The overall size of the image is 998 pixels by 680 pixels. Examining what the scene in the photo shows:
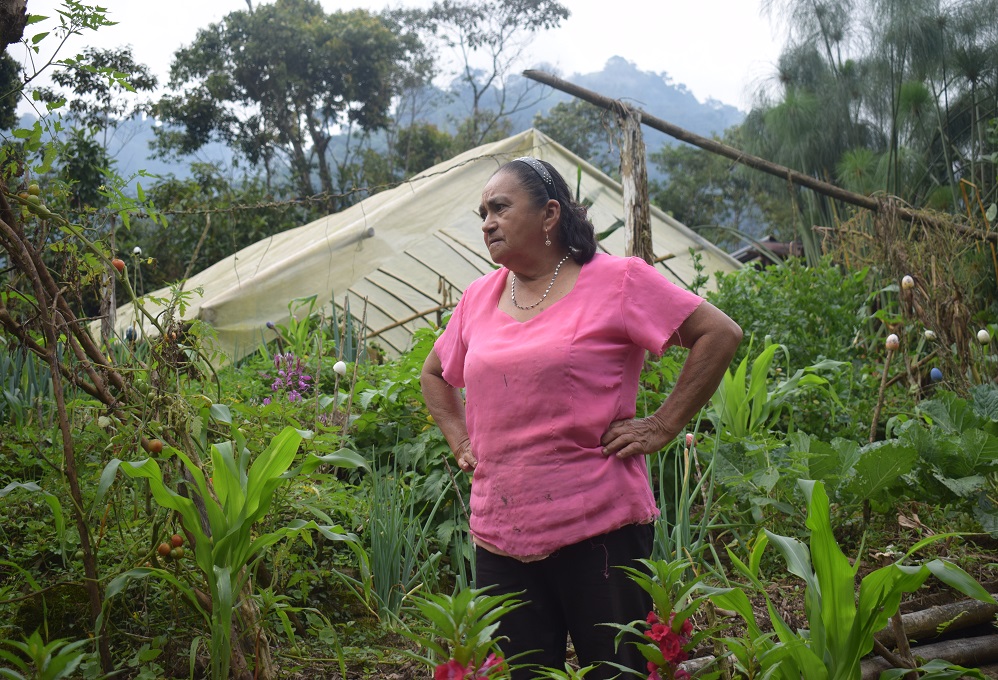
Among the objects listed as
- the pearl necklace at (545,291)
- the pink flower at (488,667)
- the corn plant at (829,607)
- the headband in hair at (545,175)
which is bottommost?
the corn plant at (829,607)

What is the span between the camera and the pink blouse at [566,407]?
1943 millimetres

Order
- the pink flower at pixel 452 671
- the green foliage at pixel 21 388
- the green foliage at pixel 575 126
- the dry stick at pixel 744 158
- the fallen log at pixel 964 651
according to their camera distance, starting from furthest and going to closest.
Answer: the green foliage at pixel 575 126
the dry stick at pixel 744 158
the green foliage at pixel 21 388
the fallen log at pixel 964 651
the pink flower at pixel 452 671

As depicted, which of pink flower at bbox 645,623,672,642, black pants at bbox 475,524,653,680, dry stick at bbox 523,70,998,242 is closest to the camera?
pink flower at bbox 645,623,672,642

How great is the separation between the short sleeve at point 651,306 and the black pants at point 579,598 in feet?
1.39

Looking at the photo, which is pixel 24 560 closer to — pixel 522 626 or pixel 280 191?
pixel 522 626

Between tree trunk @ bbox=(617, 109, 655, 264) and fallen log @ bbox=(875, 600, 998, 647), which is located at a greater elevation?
tree trunk @ bbox=(617, 109, 655, 264)

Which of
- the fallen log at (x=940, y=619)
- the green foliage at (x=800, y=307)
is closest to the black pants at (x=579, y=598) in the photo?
the fallen log at (x=940, y=619)

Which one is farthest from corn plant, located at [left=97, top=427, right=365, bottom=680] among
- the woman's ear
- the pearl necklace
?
the woman's ear

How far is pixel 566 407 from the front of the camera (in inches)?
77.1

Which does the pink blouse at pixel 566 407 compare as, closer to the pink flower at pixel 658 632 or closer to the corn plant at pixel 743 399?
the pink flower at pixel 658 632

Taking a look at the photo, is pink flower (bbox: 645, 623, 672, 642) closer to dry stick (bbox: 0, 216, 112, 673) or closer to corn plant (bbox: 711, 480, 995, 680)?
corn plant (bbox: 711, 480, 995, 680)

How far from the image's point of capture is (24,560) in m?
Answer: 2.88

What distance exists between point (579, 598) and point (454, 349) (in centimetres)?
73

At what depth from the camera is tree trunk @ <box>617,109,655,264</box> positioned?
187 inches
